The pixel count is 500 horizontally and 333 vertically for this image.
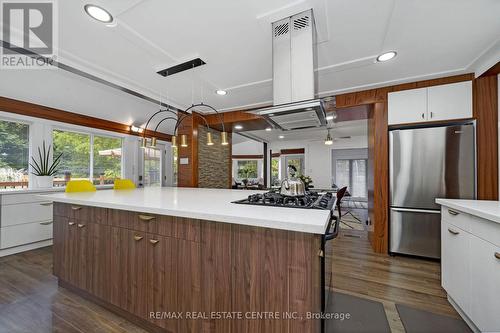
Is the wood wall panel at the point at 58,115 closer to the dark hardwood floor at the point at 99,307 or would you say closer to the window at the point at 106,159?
the window at the point at 106,159

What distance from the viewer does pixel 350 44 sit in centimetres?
204

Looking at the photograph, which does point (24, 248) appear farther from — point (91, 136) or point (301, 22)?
point (301, 22)

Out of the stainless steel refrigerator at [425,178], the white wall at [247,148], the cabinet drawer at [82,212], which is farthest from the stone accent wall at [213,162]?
the white wall at [247,148]

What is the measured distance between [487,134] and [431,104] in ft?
2.18

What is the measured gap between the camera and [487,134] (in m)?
2.44

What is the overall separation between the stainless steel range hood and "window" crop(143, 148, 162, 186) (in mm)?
4402

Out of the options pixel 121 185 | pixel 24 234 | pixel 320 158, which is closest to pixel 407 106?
pixel 121 185

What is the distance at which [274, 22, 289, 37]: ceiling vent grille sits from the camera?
1707 mm

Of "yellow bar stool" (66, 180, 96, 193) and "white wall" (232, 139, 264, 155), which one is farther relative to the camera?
"white wall" (232, 139, 264, 155)

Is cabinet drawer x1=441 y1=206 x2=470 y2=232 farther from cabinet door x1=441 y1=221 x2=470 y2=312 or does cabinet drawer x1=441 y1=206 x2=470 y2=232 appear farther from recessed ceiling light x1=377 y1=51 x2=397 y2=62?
recessed ceiling light x1=377 y1=51 x2=397 y2=62

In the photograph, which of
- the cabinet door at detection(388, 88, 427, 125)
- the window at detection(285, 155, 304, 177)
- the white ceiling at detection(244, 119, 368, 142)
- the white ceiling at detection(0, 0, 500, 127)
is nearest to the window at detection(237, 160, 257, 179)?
the window at detection(285, 155, 304, 177)

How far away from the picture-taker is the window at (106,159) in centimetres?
437

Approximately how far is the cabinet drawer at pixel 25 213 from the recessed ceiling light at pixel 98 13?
2.97 metres

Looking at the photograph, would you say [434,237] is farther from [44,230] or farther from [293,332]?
[44,230]
